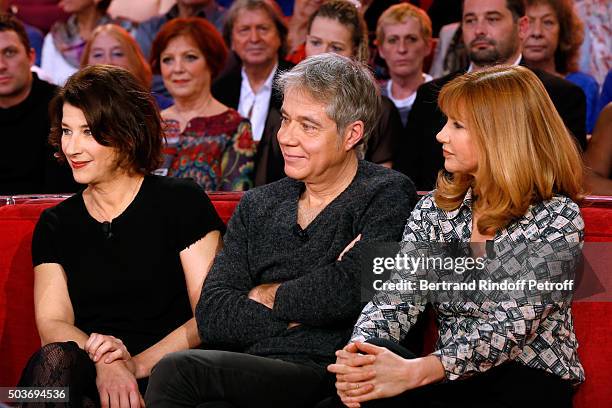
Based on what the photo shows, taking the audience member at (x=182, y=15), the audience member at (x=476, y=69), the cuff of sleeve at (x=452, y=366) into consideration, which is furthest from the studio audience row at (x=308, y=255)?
the audience member at (x=182, y=15)

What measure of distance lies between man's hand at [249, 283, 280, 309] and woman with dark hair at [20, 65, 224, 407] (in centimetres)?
19

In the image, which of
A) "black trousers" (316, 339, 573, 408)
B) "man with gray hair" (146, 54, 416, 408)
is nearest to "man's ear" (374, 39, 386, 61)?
"man with gray hair" (146, 54, 416, 408)

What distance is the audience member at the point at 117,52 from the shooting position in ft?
13.7

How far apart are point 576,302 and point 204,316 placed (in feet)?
2.79

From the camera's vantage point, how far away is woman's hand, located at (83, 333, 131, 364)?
225 cm

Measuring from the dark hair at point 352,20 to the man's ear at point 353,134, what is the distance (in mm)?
1492

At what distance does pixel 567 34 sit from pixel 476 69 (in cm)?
80

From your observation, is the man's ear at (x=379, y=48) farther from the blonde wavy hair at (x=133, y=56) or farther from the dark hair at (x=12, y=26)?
the dark hair at (x=12, y=26)

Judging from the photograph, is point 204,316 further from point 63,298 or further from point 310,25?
point 310,25

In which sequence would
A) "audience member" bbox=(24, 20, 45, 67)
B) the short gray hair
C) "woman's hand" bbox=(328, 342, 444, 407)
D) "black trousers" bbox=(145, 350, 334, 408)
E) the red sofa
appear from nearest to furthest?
"woman's hand" bbox=(328, 342, 444, 407)
"black trousers" bbox=(145, 350, 334, 408)
the short gray hair
the red sofa
"audience member" bbox=(24, 20, 45, 67)

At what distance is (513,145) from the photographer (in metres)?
2.04

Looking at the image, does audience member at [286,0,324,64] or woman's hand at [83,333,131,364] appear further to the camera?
audience member at [286,0,324,64]

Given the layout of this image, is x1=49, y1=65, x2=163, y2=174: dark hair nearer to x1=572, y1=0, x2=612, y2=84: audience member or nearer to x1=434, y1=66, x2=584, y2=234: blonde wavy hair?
x1=434, y1=66, x2=584, y2=234: blonde wavy hair

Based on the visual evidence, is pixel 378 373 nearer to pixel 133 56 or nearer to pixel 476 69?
pixel 476 69
